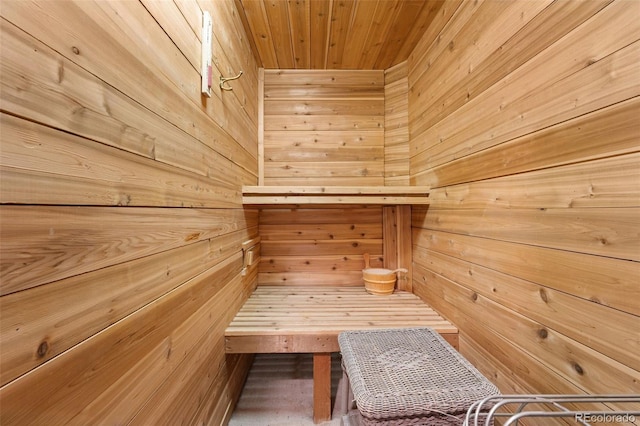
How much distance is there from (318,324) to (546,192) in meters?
1.22

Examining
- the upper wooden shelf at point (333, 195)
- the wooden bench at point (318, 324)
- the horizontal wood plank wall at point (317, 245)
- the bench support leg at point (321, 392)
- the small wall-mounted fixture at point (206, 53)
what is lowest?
the bench support leg at point (321, 392)

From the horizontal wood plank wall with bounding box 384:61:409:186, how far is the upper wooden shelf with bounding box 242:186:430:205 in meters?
0.42

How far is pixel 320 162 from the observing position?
224 cm

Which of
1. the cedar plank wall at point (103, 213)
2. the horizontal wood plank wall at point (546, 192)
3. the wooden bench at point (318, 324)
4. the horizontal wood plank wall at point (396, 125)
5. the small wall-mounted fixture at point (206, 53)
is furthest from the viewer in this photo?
the horizontal wood plank wall at point (396, 125)

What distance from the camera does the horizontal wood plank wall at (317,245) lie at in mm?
2215

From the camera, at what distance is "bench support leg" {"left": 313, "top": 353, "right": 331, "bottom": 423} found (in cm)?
147

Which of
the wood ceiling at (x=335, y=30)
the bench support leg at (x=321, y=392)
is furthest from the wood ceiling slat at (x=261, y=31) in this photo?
the bench support leg at (x=321, y=392)

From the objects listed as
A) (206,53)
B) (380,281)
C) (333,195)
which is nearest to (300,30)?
(206,53)

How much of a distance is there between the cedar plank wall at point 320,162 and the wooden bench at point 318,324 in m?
0.39

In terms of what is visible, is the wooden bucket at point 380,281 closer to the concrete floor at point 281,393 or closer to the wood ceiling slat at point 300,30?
the concrete floor at point 281,393

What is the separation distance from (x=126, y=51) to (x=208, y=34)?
1.93 feet

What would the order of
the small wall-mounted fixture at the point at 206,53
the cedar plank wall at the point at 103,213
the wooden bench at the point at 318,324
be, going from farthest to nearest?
the wooden bench at the point at 318,324 → the small wall-mounted fixture at the point at 206,53 → the cedar plank wall at the point at 103,213

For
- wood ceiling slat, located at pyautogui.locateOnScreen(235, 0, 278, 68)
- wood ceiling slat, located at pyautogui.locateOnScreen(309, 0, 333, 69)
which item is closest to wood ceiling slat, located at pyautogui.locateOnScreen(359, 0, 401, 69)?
wood ceiling slat, located at pyautogui.locateOnScreen(309, 0, 333, 69)

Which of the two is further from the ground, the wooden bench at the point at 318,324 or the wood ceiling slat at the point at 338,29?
the wood ceiling slat at the point at 338,29
